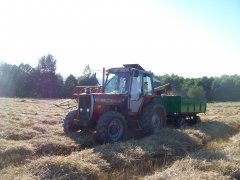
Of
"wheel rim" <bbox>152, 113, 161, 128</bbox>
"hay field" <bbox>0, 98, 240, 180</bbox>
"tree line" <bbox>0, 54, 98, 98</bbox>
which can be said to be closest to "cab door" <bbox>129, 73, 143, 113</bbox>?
"wheel rim" <bbox>152, 113, 161, 128</bbox>

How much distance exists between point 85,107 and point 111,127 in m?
1.14

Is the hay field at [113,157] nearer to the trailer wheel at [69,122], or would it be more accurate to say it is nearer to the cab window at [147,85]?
the trailer wheel at [69,122]

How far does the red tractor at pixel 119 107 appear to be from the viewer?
10889 millimetres

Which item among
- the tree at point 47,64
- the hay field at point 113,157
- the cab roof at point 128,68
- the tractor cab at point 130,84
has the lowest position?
the hay field at point 113,157

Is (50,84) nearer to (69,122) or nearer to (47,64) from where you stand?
(47,64)

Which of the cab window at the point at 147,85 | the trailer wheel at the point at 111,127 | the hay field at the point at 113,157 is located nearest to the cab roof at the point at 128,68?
the cab window at the point at 147,85

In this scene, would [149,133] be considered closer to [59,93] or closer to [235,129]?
[235,129]

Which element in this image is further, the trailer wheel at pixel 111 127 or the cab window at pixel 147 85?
the cab window at pixel 147 85

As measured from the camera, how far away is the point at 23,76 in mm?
60562

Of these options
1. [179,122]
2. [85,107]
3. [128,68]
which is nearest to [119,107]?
[85,107]

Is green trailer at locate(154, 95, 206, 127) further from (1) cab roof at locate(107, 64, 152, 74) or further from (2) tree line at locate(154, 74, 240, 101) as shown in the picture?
(2) tree line at locate(154, 74, 240, 101)

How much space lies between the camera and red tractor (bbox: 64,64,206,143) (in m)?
10.9

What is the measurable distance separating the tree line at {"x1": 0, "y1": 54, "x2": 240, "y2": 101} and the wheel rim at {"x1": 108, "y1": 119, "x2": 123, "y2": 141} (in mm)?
44901

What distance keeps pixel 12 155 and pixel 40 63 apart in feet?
199
